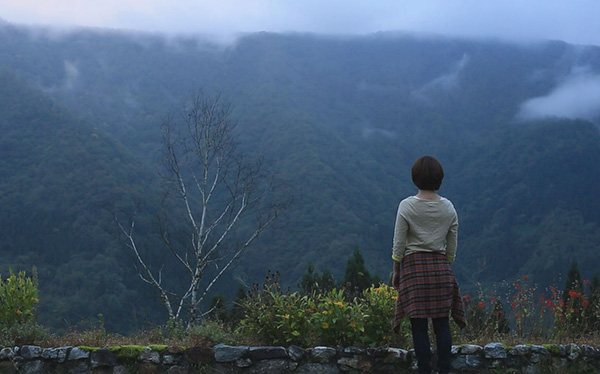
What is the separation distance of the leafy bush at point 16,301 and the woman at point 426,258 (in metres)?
4.47

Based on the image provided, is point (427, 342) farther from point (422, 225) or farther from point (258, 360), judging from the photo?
point (258, 360)

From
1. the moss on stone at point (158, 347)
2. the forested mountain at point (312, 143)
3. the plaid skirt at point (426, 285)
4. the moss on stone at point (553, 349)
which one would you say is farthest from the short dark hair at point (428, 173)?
the forested mountain at point (312, 143)

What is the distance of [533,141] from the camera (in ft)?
235

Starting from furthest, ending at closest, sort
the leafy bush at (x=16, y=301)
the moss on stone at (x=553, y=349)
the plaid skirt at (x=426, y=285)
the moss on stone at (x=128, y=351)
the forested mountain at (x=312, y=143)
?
the forested mountain at (x=312, y=143) → the leafy bush at (x=16, y=301) → the moss on stone at (x=553, y=349) → the moss on stone at (x=128, y=351) → the plaid skirt at (x=426, y=285)

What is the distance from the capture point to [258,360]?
5586 millimetres

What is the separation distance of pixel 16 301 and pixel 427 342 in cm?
468

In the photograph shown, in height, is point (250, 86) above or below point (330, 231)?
above

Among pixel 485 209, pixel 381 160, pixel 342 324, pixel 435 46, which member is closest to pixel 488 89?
pixel 435 46

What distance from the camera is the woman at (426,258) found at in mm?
4191

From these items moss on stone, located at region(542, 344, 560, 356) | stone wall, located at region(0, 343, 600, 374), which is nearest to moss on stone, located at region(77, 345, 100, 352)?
stone wall, located at region(0, 343, 600, 374)

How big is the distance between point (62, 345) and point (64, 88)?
7169cm

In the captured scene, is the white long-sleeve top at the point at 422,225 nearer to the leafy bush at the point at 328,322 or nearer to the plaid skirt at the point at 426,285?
the plaid skirt at the point at 426,285

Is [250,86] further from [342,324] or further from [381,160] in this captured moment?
[342,324]

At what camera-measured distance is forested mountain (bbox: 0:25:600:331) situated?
125ft
